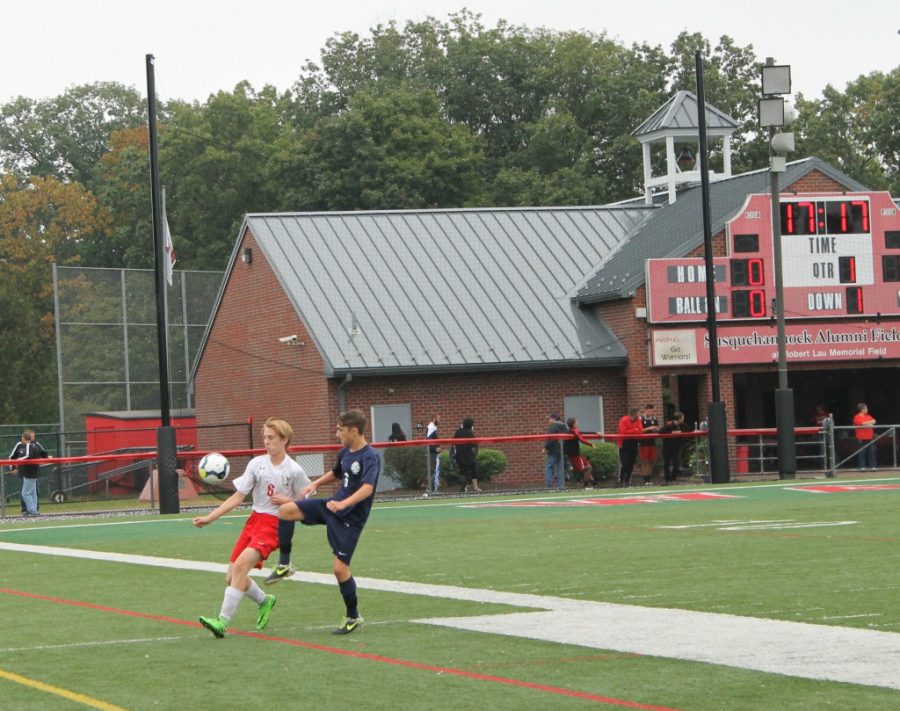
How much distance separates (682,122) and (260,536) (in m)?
36.3

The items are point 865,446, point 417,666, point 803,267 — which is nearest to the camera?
point 417,666

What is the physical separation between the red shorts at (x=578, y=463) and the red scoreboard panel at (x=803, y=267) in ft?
23.7

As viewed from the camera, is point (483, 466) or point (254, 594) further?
point (483, 466)

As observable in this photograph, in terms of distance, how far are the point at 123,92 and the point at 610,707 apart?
86.9 metres

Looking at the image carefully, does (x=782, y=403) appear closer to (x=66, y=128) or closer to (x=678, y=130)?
(x=678, y=130)

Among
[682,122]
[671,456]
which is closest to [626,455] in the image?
[671,456]

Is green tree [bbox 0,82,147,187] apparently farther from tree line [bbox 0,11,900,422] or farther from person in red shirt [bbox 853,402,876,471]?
person in red shirt [bbox 853,402,876,471]

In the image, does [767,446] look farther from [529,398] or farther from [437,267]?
[437,267]

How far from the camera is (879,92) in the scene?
67438mm

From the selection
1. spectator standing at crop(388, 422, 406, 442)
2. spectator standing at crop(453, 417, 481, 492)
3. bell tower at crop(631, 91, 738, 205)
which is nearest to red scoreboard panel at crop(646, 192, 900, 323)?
bell tower at crop(631, 91, 738, 205)

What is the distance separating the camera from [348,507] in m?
11.4

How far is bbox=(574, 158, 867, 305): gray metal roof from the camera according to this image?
41219 millimetres

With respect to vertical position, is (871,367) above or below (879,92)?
below

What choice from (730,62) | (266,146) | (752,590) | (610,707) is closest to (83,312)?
(266,146)
